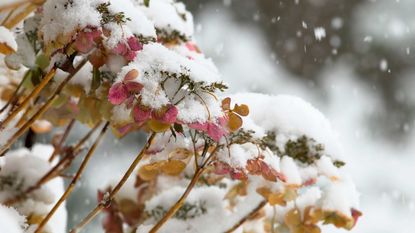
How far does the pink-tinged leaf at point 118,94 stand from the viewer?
684 mm

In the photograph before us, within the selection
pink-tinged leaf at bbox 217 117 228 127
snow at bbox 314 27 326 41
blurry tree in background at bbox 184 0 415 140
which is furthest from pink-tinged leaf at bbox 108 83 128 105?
snow at bbox 314 27 326 41

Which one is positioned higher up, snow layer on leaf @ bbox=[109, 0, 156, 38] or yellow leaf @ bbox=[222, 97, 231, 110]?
snow layer on leaf @ bbox=[109, 0, 156, 38]

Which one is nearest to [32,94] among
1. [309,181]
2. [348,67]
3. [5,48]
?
[5,48]

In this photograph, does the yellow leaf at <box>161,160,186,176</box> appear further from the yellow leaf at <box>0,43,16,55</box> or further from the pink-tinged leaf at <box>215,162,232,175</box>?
the yellow leaf at <box>0,43,16,55</box>

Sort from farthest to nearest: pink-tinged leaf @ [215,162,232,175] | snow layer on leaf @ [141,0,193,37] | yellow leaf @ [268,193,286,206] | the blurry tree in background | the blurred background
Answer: the blurry tree in background → the blurred background → snow layer on leaf @ [141,0,193,37] → yellow leaf @ [268,193,286,206] → pink-tinged leaf @ [215,162,232,175]

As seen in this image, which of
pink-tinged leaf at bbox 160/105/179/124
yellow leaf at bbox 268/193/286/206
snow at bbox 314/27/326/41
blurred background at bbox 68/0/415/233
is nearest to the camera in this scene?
pink-tinged leaf at bbox 160/105/179/124

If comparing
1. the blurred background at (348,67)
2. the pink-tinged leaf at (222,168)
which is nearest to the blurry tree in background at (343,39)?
the blurred background at (348,67)

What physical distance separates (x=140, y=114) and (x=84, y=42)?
0.10 metres

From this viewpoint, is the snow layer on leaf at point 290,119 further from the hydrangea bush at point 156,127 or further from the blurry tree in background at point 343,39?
the blurry tree in background at point 343,39

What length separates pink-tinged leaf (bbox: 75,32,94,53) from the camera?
685 mm

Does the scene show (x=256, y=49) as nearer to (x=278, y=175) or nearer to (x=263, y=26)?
(x=263, y=26)

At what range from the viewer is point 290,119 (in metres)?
1.00

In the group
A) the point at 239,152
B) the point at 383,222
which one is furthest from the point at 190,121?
the point at 383,222

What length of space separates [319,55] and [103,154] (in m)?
2.71
